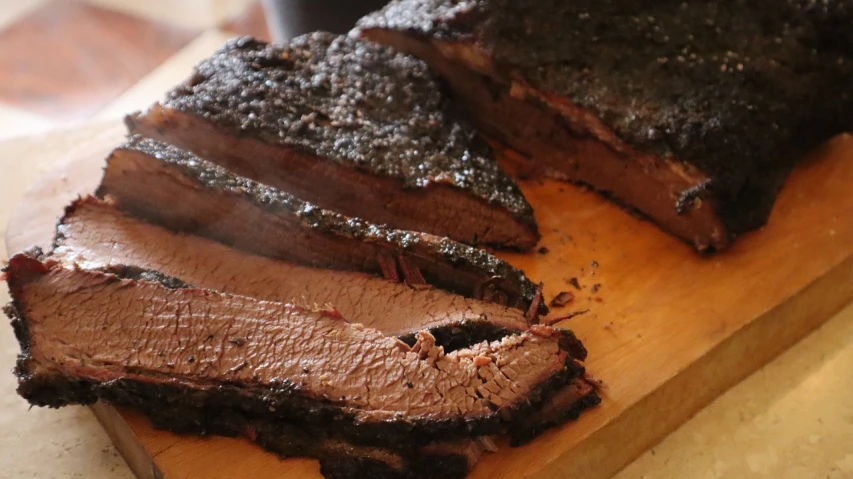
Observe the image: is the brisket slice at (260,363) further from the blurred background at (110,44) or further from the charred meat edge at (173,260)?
the blurred background at (110,44)

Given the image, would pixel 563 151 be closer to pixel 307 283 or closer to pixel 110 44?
pixel 307 283

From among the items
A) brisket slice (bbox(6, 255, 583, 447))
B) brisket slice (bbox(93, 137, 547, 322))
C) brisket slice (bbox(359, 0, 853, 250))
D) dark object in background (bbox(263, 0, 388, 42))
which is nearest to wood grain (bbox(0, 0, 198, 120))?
dark object in background (bbox(263, 0, 388, 42))

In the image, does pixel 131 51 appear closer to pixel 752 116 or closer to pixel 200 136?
pixel 200 136

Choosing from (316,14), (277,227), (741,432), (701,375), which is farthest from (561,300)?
(316,14)

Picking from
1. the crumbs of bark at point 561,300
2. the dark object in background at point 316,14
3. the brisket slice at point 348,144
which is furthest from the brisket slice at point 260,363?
the dark object in background at point 316,14

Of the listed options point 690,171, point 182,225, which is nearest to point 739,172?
point 690,171
